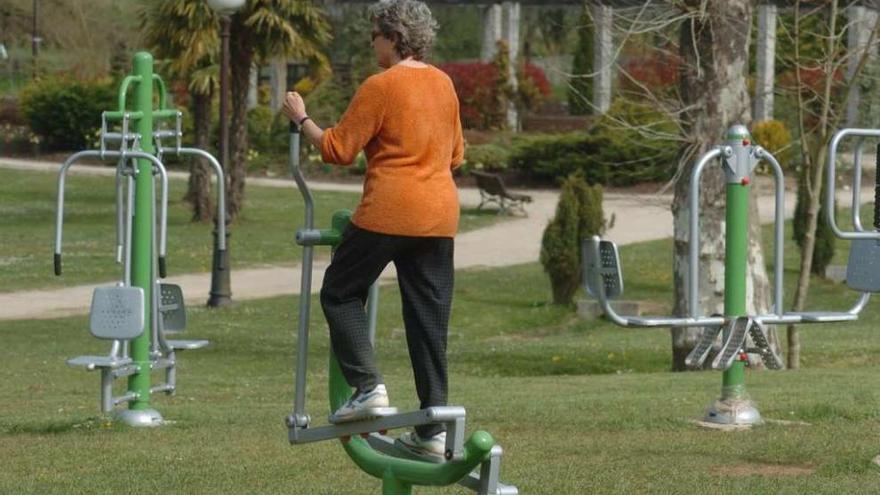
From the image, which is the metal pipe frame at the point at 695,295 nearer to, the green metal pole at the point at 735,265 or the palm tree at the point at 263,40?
the green metal pole at the point at 735,265

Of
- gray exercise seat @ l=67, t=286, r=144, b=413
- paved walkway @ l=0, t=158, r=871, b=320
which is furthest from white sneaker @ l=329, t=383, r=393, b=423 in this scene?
paved walkway @ l=0, t=158, r=871, b=320

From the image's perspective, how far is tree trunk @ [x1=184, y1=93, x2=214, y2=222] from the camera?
3088cm

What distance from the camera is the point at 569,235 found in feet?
69.5

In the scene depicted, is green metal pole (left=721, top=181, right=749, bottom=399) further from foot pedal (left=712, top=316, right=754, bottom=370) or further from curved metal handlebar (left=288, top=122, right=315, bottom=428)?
curved metal handlebar (left=288, top=122, right=315, bottom=428)

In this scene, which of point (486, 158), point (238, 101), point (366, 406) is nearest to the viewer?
point (366, 406)

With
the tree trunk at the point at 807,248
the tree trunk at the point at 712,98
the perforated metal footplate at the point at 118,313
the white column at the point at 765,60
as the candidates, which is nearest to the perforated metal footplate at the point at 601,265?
the perforated metal footplate at the point at 118,313

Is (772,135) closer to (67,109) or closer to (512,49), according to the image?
(512,49)

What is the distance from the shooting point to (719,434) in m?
8.16

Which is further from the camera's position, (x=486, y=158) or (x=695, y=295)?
(x=486, y=158)

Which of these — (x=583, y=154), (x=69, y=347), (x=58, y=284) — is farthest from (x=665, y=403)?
(x=583, y=154)

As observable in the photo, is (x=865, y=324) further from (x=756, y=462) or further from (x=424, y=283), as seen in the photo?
(x=424, y=283)

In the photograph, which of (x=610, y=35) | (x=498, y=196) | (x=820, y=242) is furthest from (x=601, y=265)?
(x=498, y=196)

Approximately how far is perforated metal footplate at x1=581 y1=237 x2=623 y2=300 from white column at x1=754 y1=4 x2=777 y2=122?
809cm

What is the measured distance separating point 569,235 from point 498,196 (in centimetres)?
1260
